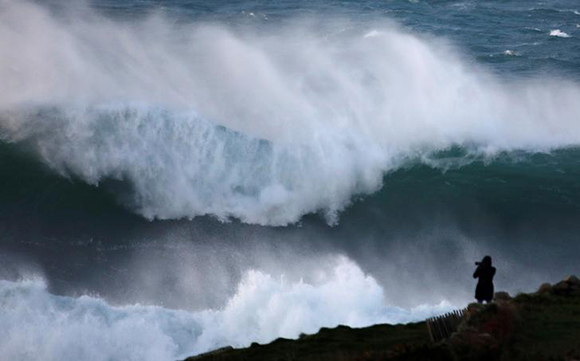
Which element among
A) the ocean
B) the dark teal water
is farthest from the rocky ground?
the dark teal water

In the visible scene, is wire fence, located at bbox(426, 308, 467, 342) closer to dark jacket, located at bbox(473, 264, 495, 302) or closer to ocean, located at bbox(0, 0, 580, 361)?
dark jacket, located at bbox(473, 264, 495, 302)

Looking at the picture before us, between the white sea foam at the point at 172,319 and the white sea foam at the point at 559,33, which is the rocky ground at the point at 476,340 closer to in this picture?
the white sea foam at the point at 172,319

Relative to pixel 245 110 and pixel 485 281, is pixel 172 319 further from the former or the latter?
pixel 245 110

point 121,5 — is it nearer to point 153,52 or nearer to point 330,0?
point 153,52

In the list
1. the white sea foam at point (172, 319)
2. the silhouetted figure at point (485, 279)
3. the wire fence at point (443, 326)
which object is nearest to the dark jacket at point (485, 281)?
the silhouetted figure at point (485, 279)

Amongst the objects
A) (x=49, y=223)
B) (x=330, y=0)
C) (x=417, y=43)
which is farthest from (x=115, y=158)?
(x=330, y=0)

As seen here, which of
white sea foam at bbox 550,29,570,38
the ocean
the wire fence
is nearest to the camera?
the wire fence

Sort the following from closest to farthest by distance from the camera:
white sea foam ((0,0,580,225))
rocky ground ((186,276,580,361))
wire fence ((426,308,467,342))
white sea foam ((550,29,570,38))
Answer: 1. rocky ground ((186,276,580,361))
2. wire fence ((426,308,467,342))
3. white sea foam ((0,0,580,225))
4. white sea foam ((550,29,570,38))

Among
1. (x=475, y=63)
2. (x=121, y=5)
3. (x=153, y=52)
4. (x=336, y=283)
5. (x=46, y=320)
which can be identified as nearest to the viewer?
(x=46, y=320)
